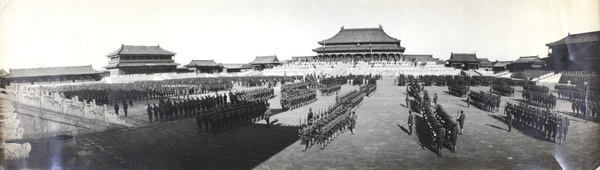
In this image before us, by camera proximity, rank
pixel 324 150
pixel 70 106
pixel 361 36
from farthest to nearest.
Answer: pixel 361 36 → pixel 70 106 → pixel 324 150

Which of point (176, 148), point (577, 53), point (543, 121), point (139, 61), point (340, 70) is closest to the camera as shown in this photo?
point (176, 148)

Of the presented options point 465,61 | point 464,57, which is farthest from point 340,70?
point 464,57

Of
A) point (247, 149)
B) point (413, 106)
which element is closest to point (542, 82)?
point (413, 106)

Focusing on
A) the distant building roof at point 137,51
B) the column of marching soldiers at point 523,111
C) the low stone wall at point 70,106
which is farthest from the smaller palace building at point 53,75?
the column of marching soldiers at point 523,111

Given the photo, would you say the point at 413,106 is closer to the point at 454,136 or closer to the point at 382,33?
the point at 454,136

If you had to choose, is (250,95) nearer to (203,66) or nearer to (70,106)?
(70,106)
